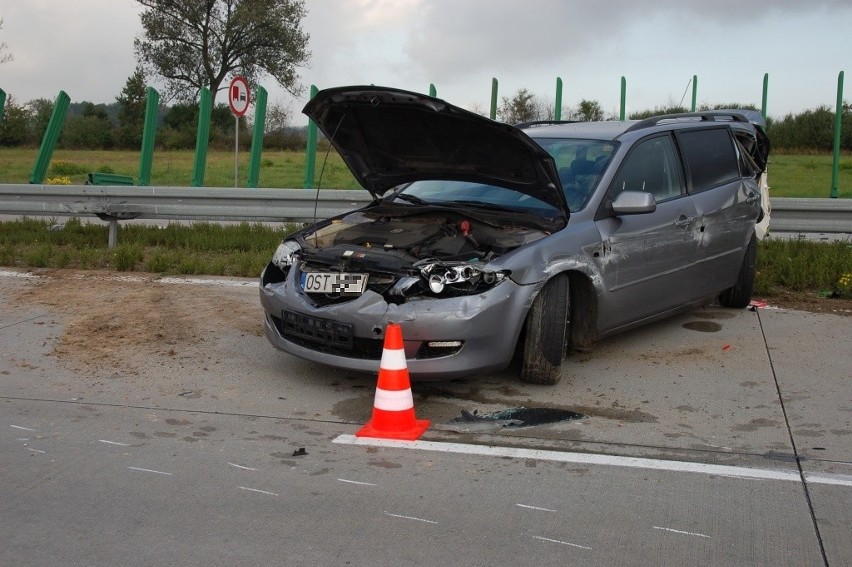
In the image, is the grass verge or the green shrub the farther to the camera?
the green shrub

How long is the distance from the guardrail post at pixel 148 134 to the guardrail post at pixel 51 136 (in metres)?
Result: 1.14

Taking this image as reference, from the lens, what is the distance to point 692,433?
5.14m

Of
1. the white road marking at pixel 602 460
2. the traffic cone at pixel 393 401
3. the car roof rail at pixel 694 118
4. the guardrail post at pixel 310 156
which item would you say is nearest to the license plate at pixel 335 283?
the traffic cone at pixel 393 401

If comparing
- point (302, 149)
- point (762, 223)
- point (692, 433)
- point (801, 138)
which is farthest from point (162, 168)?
point (692, 433)

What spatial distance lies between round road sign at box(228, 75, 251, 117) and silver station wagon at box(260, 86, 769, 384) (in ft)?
28.8

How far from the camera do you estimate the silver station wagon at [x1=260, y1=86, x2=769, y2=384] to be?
216 inches

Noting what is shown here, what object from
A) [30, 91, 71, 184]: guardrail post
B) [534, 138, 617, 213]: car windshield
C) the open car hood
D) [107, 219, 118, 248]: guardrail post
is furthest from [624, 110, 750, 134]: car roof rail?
[30, 91, 71, 184]: guardrail post

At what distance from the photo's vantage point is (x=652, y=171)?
272 inches

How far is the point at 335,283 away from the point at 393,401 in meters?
0.91

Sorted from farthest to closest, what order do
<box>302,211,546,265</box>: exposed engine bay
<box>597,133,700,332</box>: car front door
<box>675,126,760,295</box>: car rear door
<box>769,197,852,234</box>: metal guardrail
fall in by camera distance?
<box>769,197,852,234</box>: metal guardrail → <box>675,126,760,295</box>: car rear door → <box>597,133,700,332</box>: car front door → <box>302,211,546,265</box>: exposed engine bay

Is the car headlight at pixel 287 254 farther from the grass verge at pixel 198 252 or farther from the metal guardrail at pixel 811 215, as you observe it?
the metal guardrail at pixel 811 215

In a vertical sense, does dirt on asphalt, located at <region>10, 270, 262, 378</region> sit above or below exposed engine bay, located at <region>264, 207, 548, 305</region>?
below

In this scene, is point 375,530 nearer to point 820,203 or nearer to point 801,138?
point 820,203

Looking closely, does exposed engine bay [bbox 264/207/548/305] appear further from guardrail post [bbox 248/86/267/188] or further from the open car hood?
guardrail post [bbox 248/86/267/188]
